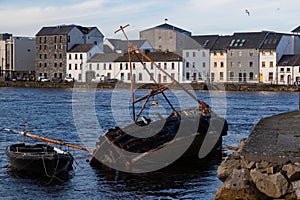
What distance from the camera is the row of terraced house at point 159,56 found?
104 m

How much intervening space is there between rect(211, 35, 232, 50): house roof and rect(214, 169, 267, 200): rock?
95.1 m

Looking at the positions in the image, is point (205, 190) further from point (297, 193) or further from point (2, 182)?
point (2, 182)

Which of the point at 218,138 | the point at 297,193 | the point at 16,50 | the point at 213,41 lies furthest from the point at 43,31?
the point at 297,193

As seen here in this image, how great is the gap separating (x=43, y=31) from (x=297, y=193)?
385ft

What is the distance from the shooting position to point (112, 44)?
127 metres

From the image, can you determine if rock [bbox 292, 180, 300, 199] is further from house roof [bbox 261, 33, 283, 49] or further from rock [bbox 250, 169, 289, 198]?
house roof [bbox 261, 33, 283, 49]

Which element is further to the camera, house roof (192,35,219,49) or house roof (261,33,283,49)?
house roof (192,35,219,49)

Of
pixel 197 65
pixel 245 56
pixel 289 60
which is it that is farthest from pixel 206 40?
pixel 289 60

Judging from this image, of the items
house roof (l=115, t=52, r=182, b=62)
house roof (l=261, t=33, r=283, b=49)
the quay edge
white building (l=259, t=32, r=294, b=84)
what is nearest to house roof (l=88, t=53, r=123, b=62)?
house roof (l=115, t=52, r=182, b=62)

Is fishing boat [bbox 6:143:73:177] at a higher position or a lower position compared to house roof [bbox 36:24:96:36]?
lower

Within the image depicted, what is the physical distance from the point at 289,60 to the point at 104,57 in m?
37.5

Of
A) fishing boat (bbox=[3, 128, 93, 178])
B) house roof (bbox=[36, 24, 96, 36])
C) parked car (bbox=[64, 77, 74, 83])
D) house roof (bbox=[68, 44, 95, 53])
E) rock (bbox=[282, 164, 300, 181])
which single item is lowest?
fishing boat (bbox=[3, 128, 93, 178])

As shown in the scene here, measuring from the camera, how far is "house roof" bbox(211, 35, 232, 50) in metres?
109

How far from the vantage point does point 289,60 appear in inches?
3942
